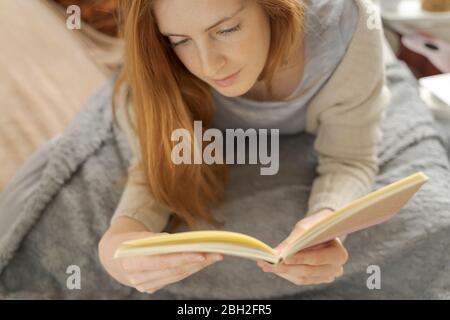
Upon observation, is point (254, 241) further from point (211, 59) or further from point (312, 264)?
point (211, 59)

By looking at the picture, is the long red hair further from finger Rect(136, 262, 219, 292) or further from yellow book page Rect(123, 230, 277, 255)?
yellow book page Rect(123, 230, 277, 255)

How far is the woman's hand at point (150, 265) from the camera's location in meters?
0.74

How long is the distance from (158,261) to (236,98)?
373 millimetres

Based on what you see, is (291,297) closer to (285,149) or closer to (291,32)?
(285,149)

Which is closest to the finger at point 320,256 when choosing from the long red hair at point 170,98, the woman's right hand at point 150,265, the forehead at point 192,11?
the woman's right hand at point 150,265

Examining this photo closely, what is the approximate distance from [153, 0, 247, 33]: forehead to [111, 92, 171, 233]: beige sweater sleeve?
0.95ft

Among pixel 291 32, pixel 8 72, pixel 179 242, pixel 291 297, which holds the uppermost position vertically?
pixel 291 32

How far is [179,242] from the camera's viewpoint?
65 centimetres

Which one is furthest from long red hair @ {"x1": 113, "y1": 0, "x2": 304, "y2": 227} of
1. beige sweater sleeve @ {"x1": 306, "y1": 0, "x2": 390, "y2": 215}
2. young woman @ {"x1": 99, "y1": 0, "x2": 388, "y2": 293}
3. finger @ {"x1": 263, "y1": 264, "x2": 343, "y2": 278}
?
finger @ {"x1": 263, "y1": 264, "x2": 343, "y2": 278}

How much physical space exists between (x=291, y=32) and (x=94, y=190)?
500 mm

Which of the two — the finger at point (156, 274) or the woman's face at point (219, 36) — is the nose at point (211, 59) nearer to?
the woman's face at point (219, 36)

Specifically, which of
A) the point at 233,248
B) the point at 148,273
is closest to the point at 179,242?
the point at 233,248
